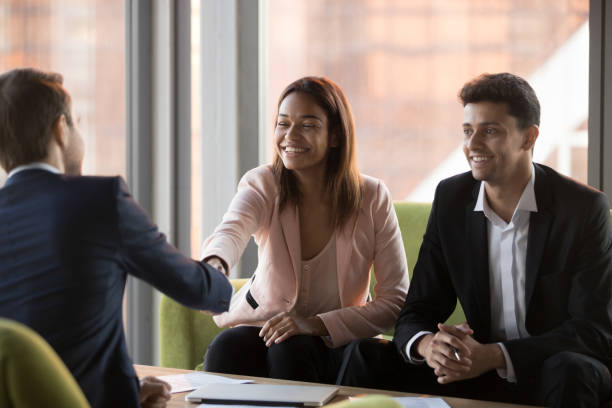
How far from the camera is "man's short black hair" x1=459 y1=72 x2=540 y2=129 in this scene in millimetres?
2020

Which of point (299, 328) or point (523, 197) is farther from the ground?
point (523, 197)

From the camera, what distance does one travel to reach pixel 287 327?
208cm

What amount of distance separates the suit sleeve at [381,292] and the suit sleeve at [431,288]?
0.11 m

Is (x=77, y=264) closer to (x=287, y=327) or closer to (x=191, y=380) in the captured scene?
(x=191, y=380)

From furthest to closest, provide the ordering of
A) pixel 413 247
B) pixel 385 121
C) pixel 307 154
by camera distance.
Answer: pixel 385 121 → pixel 413 247 → pixel 307 154

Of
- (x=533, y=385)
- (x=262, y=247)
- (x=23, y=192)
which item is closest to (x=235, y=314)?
(x=262, y=247)

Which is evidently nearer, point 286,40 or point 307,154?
point 307,154

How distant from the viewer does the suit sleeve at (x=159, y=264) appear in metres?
1.19

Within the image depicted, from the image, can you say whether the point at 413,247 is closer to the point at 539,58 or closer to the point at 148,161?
the point at 539,58

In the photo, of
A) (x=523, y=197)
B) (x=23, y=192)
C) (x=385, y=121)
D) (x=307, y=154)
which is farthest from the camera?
(x=385, y=121)

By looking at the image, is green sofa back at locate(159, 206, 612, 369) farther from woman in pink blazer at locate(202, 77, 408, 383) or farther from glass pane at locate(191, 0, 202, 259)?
glass pane at locate(191, 0, 202, 259)

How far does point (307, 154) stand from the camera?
228 cm

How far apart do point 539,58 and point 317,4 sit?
1.13 meters

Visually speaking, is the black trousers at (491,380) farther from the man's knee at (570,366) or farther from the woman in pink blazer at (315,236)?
the woman in pink blazer at (315,236)
